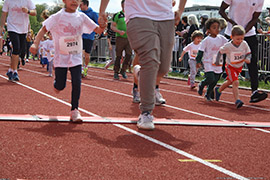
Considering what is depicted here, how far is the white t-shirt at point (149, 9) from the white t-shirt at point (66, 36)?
0.75 metres

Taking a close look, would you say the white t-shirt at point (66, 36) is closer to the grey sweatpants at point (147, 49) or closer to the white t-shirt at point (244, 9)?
the grey sweatpants at point (147, 49)

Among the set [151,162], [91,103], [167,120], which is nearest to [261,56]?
[91,103]

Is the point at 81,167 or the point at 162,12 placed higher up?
the point at 162,12

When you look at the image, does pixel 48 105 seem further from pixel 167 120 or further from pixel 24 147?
pixel 24 147

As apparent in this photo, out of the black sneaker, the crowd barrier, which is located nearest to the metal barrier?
the crowd barrier

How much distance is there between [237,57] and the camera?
7.42 meters

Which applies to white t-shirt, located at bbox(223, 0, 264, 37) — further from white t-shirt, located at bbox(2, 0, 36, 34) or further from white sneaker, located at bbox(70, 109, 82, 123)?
white t-shirt, located at bbox(2, 0, 36, 34)

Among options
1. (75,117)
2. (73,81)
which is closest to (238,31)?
(73,81)

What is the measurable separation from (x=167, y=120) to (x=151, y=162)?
1.95 metres

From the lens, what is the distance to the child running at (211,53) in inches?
323

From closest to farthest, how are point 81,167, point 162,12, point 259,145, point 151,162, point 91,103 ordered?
point 81,167, point 151,162, point 259,145, point 162,12, point 91,103

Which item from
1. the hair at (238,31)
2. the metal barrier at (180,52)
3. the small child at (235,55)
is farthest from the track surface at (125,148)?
the metal barrier at (180,52)

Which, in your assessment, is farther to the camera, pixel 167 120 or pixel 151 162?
pixel 167 120

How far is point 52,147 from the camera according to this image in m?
3.67
